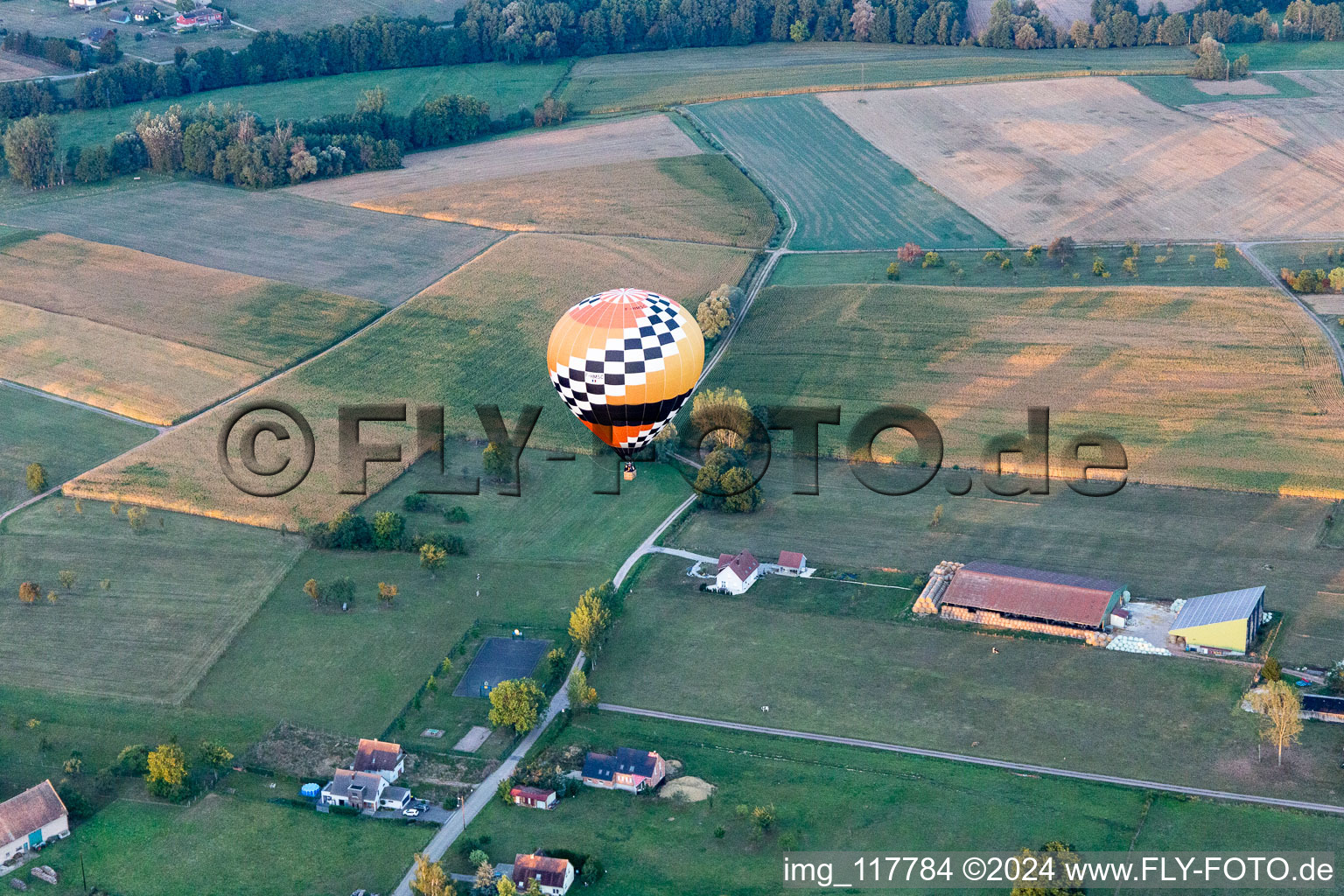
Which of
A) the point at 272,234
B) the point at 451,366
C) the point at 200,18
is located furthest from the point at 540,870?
the point at 200,18

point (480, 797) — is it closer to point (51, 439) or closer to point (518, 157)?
point (51, 439)

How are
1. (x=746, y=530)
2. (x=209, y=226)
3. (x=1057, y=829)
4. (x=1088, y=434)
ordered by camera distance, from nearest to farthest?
1. (x=1057, y=829)
2. (x=746, y=530)
3. (x=1088, y=434)
4. (x=209, y=226)

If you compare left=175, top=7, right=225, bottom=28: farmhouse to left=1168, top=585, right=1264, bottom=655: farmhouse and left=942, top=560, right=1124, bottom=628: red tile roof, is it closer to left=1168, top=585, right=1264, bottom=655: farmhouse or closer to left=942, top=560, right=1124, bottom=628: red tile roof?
left=942, top=560, right=1124, bottom=628: red tile roof

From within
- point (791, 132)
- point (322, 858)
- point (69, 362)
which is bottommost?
point (322, 858)

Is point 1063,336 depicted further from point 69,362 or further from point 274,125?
point 274,125

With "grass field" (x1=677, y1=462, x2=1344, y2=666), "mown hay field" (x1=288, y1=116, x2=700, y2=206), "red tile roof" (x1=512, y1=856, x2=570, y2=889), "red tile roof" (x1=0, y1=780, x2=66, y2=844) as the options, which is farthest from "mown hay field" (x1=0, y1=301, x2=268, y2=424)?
"red tile roof" (x1=512, y1=856, x2=570, y2=889)

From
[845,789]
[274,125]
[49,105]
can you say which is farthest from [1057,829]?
[49,105]

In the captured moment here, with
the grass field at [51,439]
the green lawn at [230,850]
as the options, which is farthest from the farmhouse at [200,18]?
the green lawn at [230,850]
